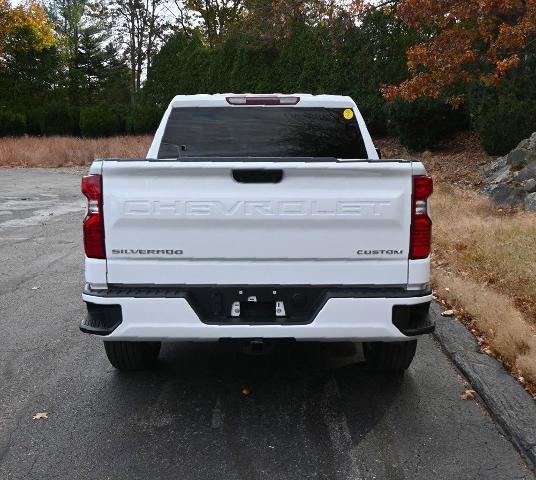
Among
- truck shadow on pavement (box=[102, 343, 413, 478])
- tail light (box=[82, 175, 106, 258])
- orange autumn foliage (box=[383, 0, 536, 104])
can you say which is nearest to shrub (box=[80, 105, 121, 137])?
orange autumn foliage (box=[383, 0, 536, 104])

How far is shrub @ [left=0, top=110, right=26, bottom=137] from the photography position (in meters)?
35.8

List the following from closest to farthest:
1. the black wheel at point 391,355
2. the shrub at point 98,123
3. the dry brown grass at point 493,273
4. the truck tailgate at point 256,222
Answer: the truck tailgate at point 256,222 < the black wheel at point 391,355 < the dry brown grass at point 493,273 < the shrub at point 98,123

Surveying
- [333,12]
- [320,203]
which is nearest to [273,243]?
[320,203]

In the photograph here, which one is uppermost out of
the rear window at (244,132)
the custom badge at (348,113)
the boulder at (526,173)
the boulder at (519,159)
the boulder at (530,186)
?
the custom badge at (348,113)

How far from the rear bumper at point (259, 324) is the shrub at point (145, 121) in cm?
3091

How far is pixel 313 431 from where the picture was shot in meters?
3.71

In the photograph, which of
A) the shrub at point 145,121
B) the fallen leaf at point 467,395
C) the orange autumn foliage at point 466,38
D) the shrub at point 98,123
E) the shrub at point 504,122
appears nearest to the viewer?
the fallen leaf at point 467,395

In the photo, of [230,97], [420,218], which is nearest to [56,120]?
[230,97]

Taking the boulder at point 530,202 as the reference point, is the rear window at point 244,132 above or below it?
above

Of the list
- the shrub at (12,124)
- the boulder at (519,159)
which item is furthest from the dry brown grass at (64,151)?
the boulder at (519,159)

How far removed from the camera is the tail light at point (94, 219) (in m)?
3.57

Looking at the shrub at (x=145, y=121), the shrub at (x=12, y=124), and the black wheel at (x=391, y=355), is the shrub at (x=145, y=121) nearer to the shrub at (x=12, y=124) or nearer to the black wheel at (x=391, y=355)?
the shrub at (x=12, y=124)

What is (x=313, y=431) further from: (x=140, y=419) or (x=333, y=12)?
(x=333, y=12)

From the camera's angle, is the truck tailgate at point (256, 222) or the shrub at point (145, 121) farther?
the shrub at point (145, 121)
